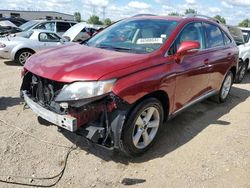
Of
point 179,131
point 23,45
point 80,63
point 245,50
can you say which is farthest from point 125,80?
point 23,45

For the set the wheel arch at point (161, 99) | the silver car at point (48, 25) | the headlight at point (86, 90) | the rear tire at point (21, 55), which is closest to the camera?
the headlight at point (86, 90)

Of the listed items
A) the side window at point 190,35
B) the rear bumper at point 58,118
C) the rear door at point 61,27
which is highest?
the side window at point 190,35

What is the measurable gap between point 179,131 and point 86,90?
2.12 meters

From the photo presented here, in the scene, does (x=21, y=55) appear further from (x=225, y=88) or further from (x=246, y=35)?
(x=246, y=35)

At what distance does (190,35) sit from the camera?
4527 millimetres

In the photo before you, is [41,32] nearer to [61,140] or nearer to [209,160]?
[61,140]

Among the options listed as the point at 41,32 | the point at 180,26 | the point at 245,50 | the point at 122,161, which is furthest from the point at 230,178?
the point at 41,32

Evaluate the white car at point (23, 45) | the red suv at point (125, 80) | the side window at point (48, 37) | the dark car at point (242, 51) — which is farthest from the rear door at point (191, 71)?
the side window at point (48, 37)

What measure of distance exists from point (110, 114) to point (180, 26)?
6.30 feet

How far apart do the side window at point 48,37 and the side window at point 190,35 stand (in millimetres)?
7034

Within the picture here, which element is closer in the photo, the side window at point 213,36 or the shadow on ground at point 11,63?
the side window at point 213,36

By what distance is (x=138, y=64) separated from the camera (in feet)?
11.4

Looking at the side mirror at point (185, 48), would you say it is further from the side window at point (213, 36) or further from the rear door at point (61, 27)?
the rear door at point (61, 27)

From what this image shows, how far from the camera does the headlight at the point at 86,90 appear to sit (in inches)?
120
